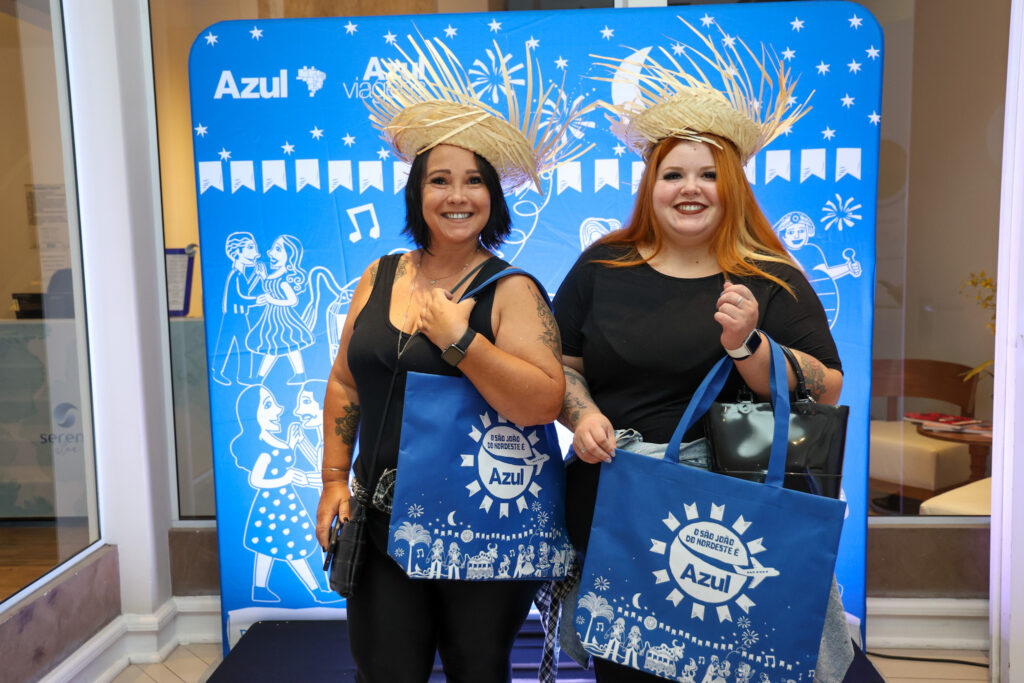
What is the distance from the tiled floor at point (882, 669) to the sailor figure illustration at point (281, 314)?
1.11 metres

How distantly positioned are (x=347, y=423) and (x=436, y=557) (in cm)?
40

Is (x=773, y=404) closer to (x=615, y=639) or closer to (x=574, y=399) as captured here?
(x=574, y=399)

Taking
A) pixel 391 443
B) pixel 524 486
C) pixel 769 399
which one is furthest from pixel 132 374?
pixel 769 399

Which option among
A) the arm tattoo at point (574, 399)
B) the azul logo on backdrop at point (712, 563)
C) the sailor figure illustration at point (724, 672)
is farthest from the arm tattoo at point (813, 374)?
the sailor figure illustration at point (724, 672)

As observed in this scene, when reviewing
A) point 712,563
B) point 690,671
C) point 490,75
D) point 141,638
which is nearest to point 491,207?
point 712,563

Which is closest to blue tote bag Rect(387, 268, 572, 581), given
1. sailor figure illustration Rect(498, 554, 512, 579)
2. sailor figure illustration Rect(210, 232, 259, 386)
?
sailor figure illustration Rect(498, 554, 512, 579)

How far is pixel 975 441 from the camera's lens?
9.28 feet

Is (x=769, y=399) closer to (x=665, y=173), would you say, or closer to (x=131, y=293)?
(x=665, y=173)

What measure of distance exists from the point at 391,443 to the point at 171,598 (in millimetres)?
1942

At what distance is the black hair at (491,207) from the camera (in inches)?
61.2

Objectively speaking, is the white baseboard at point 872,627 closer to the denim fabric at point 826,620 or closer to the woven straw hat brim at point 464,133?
the denim fabric at point 826,620

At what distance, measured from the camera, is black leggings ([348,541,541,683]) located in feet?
4.93

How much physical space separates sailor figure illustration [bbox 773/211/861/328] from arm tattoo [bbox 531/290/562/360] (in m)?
1.33

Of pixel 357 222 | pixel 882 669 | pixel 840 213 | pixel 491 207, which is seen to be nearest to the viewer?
pixel 491 207
